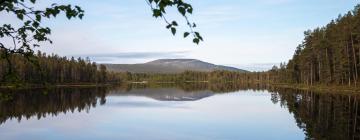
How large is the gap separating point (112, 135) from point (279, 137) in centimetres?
978

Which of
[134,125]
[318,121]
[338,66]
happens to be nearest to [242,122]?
[318,121]

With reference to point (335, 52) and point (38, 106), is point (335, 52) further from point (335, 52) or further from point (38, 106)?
point (38, 106)

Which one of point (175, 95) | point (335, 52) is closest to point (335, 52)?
point (335, 52)

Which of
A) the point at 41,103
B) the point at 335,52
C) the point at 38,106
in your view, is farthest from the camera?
the point at 335,52

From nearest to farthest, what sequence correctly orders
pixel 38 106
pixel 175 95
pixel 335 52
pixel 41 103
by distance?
pixel 38 106
pixel 41 103
pixel 335 52
pixel 175 95

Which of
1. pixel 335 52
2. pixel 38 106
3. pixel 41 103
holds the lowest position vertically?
pixel 38 106

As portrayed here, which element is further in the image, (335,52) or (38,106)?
(335,52)

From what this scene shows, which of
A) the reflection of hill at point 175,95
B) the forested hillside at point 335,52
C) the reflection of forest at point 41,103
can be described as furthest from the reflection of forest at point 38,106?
the forested hillside at point 335,52

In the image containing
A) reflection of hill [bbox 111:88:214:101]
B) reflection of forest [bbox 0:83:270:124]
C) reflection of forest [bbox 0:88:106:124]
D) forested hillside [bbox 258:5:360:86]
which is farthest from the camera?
reflection of hill [bbox 111:88:214:101]

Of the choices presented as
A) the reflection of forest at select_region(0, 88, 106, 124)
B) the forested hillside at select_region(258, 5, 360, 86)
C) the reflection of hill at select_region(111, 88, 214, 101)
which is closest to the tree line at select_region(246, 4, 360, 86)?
the forested hillside at select_region(258, 5, 360, 86)

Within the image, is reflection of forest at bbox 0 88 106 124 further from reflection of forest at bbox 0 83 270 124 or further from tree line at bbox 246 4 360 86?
tree line at bbox 246 4 360 86

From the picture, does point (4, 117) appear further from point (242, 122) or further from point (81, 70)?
point (81, 70)

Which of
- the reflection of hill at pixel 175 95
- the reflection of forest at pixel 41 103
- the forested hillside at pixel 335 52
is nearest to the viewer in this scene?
the reflection of forest at pixel 41 103

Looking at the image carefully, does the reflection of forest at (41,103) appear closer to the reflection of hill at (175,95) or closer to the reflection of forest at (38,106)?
the reflection of forest at (38,106)
